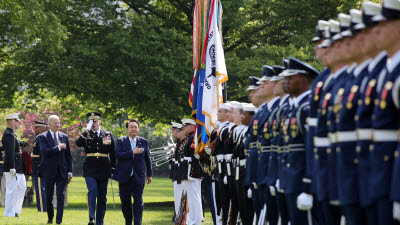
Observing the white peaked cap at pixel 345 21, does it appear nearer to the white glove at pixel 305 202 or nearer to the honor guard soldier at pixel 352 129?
the honor guard soldier at pixel 352 129

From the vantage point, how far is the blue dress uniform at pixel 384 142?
4.49 metres

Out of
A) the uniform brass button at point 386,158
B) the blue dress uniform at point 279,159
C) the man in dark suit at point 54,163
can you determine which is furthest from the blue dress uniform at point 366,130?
the man in dark suit at point 54,163

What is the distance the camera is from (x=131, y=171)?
1238 cm

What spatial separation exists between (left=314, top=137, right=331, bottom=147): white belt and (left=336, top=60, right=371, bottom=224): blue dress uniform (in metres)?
0.34

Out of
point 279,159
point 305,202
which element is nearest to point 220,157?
point 279,159

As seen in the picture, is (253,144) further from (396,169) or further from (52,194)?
(52,194)

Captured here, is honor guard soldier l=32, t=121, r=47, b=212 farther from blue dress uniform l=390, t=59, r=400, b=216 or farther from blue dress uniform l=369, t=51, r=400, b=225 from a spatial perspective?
blue dress uniform l=390, t=59, r=400, b=216

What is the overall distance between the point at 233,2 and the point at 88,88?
5.74 m

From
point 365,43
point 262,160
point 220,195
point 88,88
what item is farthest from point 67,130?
point 365,43

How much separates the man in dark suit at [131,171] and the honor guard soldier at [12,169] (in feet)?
12.8

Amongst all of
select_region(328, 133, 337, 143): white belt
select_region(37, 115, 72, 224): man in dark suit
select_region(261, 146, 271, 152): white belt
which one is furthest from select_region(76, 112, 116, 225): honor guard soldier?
select_region(328, 133, 337, 143): white belt

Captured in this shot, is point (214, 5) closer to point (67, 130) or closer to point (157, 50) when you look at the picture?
point (157, 50)

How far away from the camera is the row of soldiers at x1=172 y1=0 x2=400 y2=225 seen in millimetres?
4539

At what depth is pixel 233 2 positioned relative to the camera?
21.7 metres
